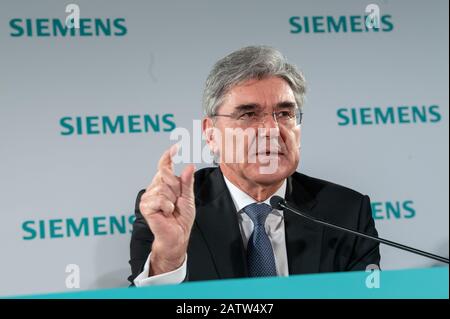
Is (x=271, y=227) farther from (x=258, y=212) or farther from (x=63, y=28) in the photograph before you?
(x=63, y=28)

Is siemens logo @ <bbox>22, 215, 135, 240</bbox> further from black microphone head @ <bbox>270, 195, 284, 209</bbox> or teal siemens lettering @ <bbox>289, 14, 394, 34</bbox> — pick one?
teal siemens lettering @ <bbox>289, 14, 394, 34</bbox>

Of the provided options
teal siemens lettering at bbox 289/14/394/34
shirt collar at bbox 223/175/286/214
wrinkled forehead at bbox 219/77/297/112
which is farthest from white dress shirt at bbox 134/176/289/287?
teal siemens lettering at bbox 289/14/394/34

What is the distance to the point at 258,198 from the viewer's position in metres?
1.78

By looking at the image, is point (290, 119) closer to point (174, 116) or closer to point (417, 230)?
point (174, 116)

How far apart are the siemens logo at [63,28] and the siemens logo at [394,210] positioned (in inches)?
40.9

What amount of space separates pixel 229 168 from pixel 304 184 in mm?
242

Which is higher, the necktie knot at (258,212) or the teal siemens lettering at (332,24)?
the teal siemens lettering at (332,24)

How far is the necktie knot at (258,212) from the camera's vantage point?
1.68 m

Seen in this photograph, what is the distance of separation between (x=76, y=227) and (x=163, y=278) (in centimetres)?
56

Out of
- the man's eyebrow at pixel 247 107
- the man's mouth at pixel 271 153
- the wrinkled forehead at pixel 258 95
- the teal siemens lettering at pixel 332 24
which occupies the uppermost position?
the teal siemens lettering at pixel 332 24

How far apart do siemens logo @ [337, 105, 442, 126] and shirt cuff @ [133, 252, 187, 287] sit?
88 cm

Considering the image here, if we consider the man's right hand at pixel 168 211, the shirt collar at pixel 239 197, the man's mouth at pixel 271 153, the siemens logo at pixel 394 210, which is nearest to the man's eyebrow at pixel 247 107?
the man's mouth at pixel 271 153

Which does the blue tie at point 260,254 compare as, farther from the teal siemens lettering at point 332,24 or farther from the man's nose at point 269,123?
the teal siemens lettering at point 332,24

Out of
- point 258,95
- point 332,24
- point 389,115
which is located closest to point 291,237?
point 258,95
